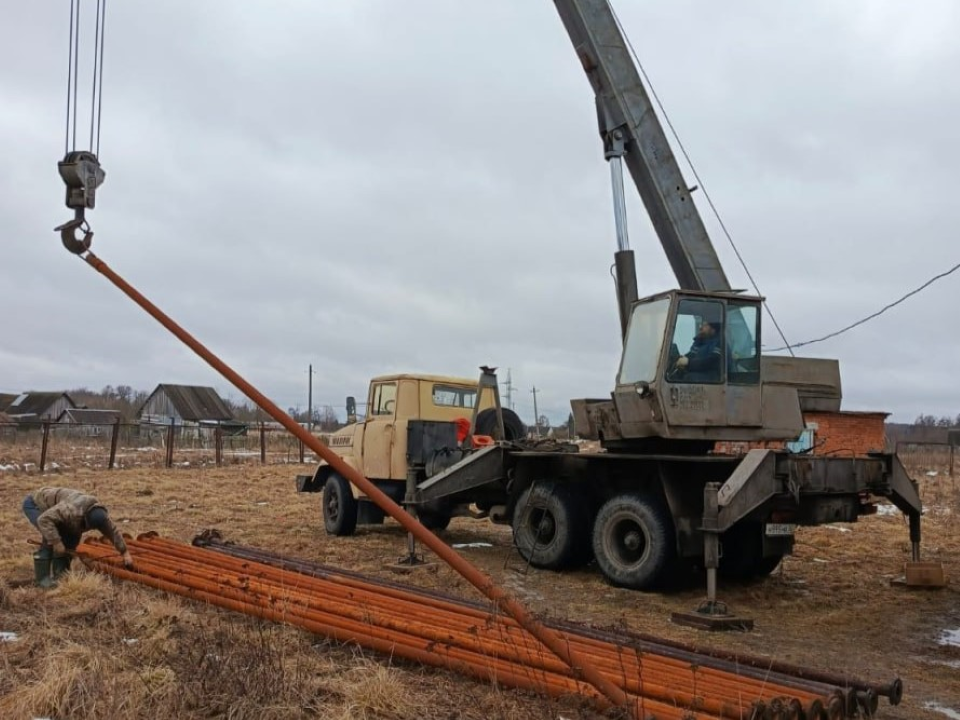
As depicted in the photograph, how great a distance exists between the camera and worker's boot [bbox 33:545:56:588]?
791cm

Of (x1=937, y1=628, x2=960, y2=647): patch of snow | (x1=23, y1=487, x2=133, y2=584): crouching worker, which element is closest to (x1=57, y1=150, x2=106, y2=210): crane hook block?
(x1=23, y1=487, x2=133, y2=584): crouching worker

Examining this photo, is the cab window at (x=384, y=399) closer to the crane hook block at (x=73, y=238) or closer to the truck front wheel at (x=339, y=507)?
the truck front wheel at (x=339, y=507)

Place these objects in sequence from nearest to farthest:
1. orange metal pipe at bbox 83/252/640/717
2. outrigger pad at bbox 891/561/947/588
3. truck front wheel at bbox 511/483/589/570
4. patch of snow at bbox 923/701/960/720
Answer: orange metal pipe at bbox 83/252/640/717 < patch of snow at bbox 923/701/960/720 < outrigger pad at bbox 891/561/947/588 < truck front wheel at bbox 511/483/589/570

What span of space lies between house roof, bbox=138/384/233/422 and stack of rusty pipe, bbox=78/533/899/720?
198ft

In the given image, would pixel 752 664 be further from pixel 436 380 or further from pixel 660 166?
pixel 436 380

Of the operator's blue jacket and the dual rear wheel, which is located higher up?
the operator's blue jacket

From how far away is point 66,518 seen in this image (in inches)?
317

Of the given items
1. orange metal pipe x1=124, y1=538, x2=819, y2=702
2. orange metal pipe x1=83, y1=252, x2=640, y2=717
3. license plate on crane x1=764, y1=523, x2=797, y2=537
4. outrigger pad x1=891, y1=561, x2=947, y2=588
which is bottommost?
outrigger pad x1=891, y1=561, x2=947, y2=588

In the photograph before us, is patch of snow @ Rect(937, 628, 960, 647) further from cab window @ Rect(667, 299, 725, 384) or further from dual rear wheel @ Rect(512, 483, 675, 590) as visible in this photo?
cab window @ Rect(667, 299, 725, 384)

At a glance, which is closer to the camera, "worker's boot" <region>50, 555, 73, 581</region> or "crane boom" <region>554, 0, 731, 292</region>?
"worker's boot" <region>50, 555, 73, 581</region>

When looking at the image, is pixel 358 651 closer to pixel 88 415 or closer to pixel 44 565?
pixel 44 565

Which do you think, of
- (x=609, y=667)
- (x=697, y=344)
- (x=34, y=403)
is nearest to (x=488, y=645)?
(x=609, y=667)

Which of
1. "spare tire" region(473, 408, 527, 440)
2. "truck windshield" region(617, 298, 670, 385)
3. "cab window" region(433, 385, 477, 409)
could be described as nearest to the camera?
"truck windshield" region(617, 298, 670, 385)

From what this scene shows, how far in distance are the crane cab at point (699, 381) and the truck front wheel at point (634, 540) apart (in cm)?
74
